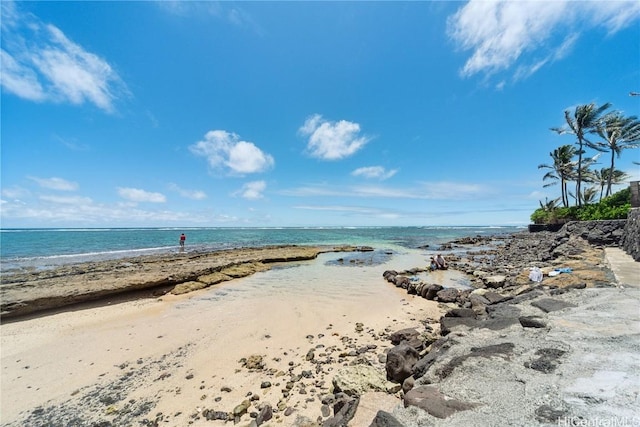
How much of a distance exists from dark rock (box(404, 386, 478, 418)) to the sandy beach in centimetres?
124

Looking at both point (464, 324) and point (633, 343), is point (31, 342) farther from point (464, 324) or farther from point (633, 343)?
point (633, 343)

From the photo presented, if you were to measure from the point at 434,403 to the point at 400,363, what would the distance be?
1.94 meters

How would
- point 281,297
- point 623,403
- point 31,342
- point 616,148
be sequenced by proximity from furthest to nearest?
point 616,148 → point 281,297 → point 31,342 → point 623,403

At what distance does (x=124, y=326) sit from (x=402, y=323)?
31.2 feet

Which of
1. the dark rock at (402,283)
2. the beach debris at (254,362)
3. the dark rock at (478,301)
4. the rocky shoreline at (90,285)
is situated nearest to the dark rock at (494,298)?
the dark rock at (478,301)

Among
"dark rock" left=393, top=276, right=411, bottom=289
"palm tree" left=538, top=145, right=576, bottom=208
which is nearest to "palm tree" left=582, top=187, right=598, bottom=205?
"palm tree" left=538, top=145, right=576, bottom=208

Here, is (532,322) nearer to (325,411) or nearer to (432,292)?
(325,411)

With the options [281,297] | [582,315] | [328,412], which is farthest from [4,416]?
[582,315]

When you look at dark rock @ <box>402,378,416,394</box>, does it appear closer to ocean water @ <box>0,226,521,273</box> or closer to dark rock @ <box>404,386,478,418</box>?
dark rock @ <box>404,386,478,418</box>

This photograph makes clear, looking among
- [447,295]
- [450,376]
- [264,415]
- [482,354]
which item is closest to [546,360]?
[482,354]

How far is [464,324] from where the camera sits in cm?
598

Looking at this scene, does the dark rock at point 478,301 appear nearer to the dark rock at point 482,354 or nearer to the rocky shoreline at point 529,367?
the rocky shoreline at point 529,367

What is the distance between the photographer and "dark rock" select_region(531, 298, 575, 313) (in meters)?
5.57

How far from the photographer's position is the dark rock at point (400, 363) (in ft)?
15.6
